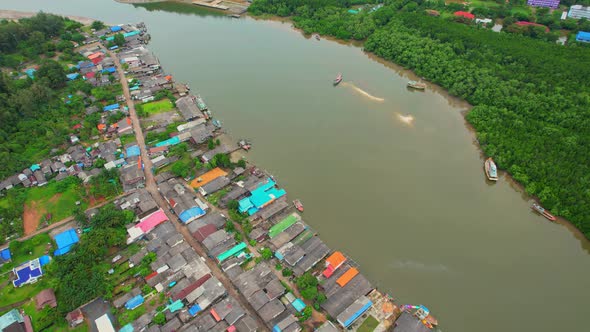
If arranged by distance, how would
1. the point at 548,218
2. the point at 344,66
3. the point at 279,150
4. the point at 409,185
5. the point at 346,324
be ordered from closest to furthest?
the point at 346,324
the point at 548,218
the point at 409,185
the point at 279,150
the point at 344,66

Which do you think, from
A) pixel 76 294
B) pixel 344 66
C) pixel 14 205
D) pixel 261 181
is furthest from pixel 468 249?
pixel 14 205

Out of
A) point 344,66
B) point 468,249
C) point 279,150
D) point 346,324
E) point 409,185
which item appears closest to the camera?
point 346,324

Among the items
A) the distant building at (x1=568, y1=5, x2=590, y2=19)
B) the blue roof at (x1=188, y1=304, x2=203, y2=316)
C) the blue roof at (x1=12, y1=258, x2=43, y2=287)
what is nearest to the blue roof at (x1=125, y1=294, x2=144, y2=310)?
the blue roof at (x1=188, y1=304, x2=203, y2=316)

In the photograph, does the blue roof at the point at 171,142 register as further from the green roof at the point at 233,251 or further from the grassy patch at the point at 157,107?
the green roof at the point at 233,251

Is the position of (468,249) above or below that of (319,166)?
below

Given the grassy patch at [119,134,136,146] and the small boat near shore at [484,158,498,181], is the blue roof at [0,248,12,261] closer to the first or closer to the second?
the grassy patch at [119,134,136,146]

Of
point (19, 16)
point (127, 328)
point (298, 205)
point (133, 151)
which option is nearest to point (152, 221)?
point (127, 328)

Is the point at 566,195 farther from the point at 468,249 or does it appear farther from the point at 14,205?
the point at 14,205
